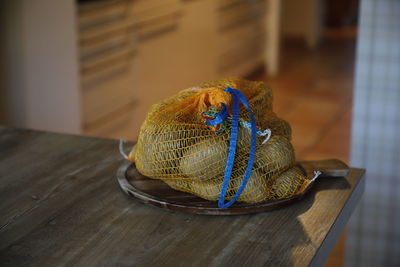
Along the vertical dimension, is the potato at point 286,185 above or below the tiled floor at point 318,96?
above

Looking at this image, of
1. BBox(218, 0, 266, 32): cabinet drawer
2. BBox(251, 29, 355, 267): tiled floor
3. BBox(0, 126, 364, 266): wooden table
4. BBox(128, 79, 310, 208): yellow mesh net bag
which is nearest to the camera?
BBox(0, 126, 364, 266): wooden table

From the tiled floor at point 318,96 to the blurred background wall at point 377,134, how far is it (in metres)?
0.32

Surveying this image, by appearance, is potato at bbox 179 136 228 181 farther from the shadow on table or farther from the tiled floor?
the tiled floor

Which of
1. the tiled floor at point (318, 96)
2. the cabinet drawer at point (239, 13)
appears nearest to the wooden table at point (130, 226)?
the tiled floor at point (318, 96)

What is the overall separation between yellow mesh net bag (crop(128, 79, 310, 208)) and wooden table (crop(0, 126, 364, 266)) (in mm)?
39

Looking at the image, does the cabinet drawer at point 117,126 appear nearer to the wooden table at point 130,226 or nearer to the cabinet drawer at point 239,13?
the cabinet drawer at point 239,13

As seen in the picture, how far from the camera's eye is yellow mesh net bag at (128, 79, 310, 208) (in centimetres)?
92

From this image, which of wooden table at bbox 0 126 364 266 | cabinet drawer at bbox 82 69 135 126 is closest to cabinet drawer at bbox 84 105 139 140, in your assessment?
cabinet drawer at bbox 82 69 135 126

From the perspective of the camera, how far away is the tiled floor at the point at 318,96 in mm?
3477

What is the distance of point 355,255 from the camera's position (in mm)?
1990

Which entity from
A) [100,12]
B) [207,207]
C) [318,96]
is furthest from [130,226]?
[318,96]

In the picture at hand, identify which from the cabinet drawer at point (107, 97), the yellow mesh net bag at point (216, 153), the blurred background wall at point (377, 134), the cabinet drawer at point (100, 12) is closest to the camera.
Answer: the yellow mesh net bag at point (216, 153)

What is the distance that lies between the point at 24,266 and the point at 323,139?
117 inches

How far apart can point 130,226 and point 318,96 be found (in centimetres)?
375
